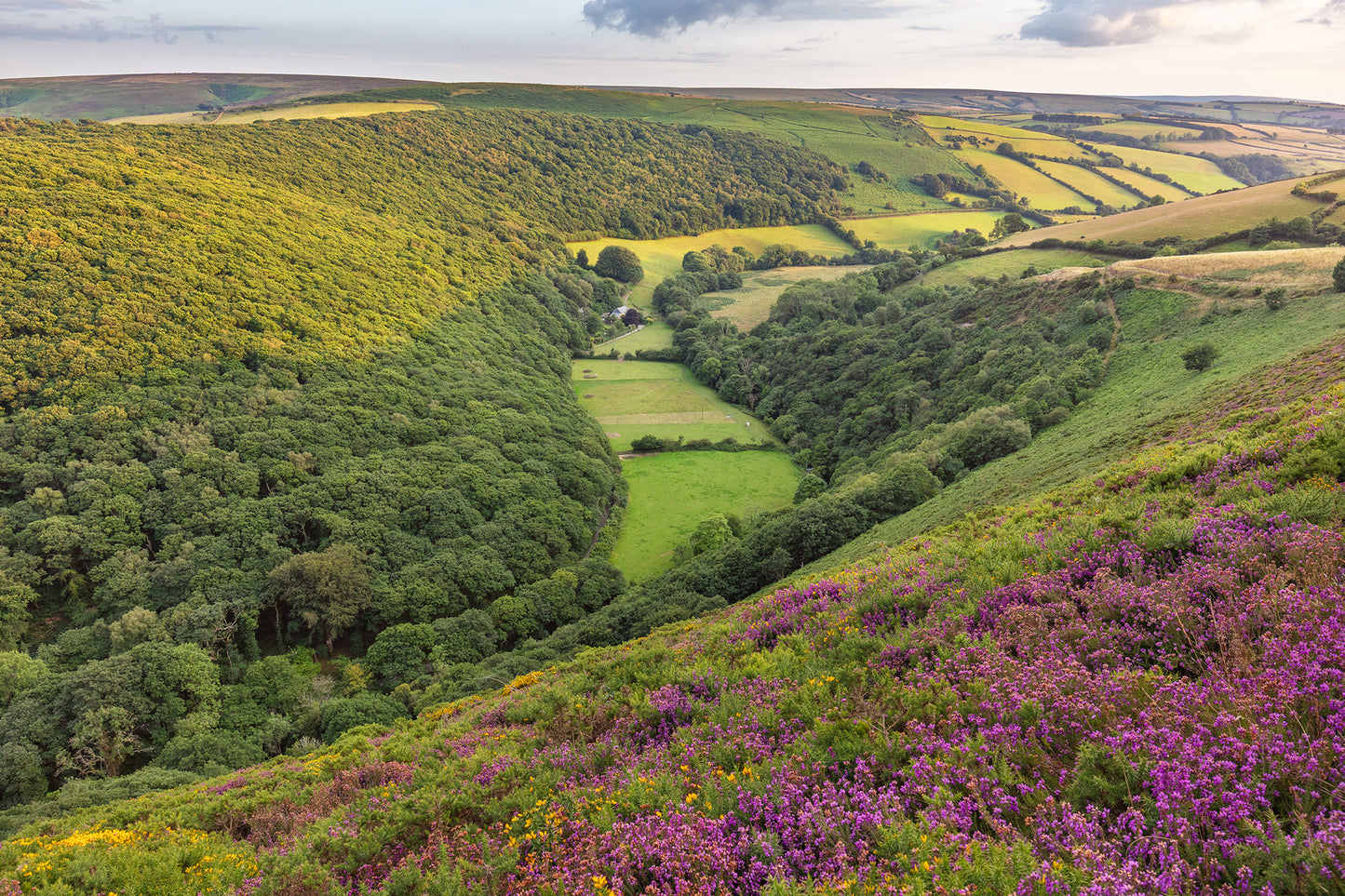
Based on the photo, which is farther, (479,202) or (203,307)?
(479,202)

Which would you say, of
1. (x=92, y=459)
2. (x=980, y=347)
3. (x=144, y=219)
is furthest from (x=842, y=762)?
(x=144, y=219)

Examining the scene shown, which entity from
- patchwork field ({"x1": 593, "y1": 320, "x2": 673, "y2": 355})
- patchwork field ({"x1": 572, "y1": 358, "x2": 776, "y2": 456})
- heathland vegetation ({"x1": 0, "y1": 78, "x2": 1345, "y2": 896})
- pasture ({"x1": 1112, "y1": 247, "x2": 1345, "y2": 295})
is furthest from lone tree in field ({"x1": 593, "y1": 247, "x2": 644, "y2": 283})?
pasture ({"x1": 1112, "y1": 247, "x2": 1345, "y2": 295})

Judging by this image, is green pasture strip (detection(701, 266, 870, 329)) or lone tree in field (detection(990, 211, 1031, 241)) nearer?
lone tree in field (detection(990, 211, 1031, 241))

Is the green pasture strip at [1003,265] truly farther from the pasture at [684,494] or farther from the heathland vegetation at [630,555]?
the pasture at [684,494]

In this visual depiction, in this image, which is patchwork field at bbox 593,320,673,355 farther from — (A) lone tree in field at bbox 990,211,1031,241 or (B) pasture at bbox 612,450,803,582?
(A) lone tree in field at bbox 990,211,1031,241

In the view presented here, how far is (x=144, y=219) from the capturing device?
7300 centimetres

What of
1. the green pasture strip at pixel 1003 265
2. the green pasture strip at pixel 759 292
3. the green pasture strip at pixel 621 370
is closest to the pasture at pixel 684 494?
the green pasture strip at pixel 621 370

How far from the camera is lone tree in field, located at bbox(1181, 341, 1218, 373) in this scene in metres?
43.1

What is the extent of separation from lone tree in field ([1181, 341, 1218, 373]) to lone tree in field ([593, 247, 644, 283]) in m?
135

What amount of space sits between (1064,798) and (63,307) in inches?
3413

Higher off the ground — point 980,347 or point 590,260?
point 590,260

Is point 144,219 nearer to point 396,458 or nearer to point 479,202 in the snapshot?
point 396,458

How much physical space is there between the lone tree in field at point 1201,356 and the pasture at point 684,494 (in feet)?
134

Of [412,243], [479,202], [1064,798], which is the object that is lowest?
[1064,798]
